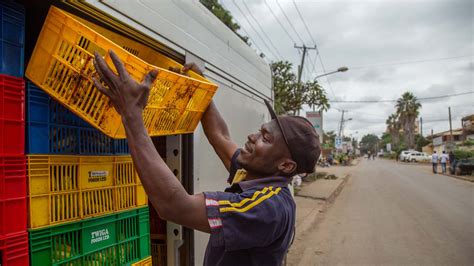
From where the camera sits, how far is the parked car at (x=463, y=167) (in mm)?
22592

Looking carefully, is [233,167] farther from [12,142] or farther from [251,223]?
[12,142]

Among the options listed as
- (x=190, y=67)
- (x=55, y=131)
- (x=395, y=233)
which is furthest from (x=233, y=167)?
(x=395, y=233)

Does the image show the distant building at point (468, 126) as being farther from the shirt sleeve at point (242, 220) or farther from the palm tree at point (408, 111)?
the shirt sleeve at point (242, 220)

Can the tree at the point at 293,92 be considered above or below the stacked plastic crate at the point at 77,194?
above

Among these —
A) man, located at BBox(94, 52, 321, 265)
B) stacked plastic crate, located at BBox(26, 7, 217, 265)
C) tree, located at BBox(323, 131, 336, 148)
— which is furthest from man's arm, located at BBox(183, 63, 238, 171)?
tree, located at BBox(323, 131, 336, 148)

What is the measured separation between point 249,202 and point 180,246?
1125 millimetres

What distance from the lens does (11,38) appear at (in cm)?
139

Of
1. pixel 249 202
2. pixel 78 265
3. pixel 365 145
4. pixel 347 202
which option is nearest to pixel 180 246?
pixel 78 265

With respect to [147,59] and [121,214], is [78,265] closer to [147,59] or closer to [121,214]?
[121,214]

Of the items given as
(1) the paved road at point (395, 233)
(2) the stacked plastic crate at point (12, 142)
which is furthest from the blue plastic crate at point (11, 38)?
(1) the paved road at point (395, 233)

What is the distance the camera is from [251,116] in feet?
12.2

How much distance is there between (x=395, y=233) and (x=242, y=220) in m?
7.57

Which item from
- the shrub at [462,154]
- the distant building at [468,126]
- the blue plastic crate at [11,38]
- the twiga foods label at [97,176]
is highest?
the distant building at [468,126]

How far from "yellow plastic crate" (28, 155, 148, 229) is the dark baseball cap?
2.92ft
